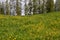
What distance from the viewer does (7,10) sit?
7706cm

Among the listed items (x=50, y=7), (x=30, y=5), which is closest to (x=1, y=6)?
(x=30, y=5)

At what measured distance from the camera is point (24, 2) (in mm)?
80562

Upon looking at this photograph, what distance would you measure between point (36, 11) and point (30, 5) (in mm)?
5497

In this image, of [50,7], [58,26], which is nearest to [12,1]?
[50,7]

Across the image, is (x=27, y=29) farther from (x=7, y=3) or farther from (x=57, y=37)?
(x=7, y=3)

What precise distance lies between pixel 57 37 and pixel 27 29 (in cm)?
456

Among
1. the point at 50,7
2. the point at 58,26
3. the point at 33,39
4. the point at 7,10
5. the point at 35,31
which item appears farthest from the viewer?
the point at 7,10

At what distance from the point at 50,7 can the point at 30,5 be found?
23.1 meters

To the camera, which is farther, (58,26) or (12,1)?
(12,1)

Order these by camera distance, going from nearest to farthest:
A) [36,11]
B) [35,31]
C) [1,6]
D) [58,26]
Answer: [35,31]
[58,26]
[36,11]
[1,6]

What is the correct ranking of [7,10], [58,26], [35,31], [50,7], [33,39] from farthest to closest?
[7,10] → [50,7] → [58,26] → [35,31] → [33,39]

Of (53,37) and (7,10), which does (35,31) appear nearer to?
(53,37)

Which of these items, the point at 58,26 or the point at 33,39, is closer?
the point at 33,39

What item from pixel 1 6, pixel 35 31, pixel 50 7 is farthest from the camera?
pixel 1 6
